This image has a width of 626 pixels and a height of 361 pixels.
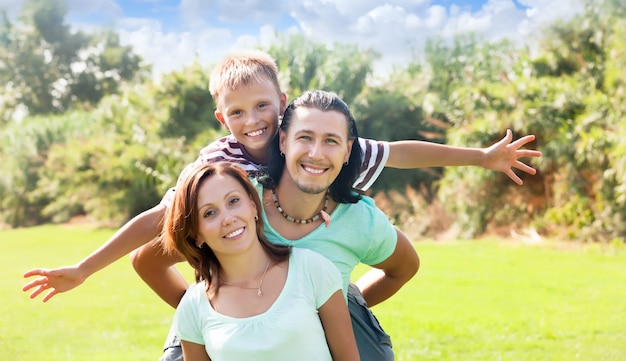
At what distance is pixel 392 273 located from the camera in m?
3.87

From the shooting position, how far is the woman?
301 centimetres

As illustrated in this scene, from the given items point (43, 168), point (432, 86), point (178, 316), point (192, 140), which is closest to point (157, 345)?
point (178, 316)

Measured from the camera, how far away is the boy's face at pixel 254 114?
374cm

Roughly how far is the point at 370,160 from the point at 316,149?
598 millimetres

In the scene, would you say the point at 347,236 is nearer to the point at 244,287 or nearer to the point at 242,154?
the point at 244,287

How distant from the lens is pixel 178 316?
3.18m

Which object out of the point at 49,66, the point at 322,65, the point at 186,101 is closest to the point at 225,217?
the point at 322,65

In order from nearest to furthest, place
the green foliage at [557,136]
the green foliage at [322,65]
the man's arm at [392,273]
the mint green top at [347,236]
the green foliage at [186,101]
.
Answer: the mint green top at [347,236]
the man's arm at [392,273]
the green foliage at [557,136]
the green foliage at [322,65]
the green foliage at [186,101]

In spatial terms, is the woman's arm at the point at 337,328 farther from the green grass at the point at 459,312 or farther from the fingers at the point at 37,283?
the green grass at the point at 459,312

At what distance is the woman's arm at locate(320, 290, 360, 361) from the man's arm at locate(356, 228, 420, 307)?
602 mm

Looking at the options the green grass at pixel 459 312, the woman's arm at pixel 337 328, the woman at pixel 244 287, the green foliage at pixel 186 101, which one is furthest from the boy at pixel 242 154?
the green foliage at pixel 186 101

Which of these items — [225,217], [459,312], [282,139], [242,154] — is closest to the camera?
[225,217]

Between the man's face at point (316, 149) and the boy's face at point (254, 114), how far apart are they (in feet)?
1.52

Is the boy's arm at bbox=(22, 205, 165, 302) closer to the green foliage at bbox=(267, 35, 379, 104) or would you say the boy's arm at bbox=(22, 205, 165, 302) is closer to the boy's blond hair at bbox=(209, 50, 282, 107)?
the boy's blond hair at bbox=(209, 50, 282, 107)
